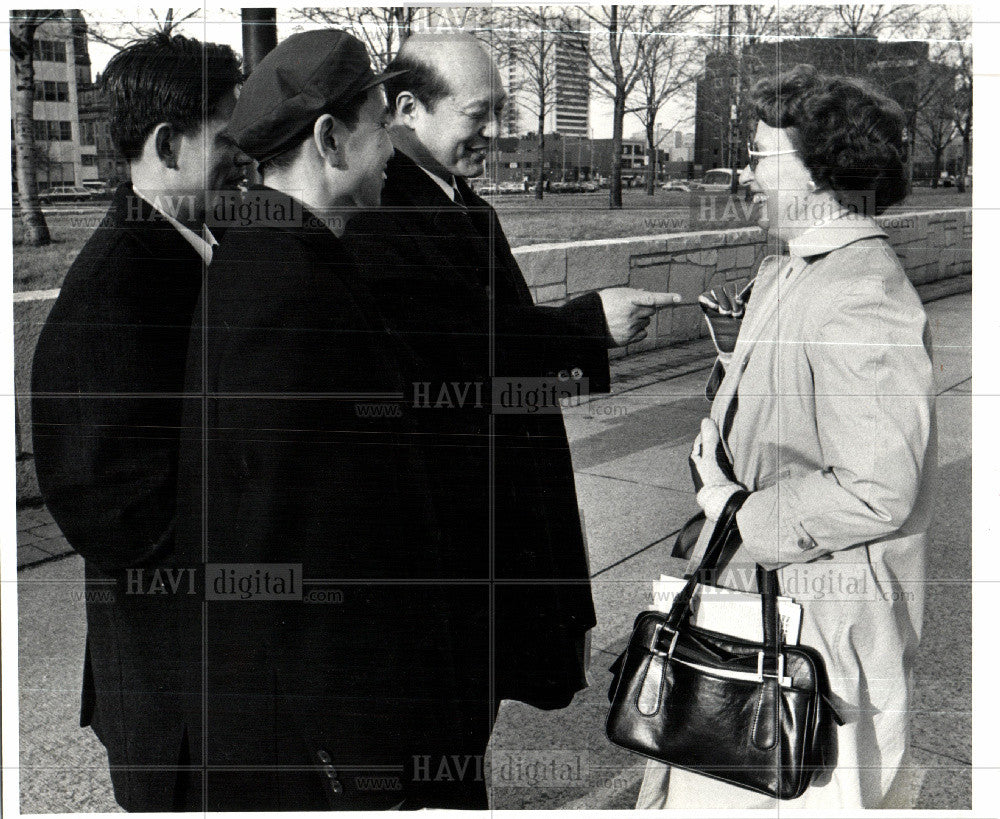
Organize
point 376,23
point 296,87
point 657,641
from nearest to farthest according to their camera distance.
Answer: point 657,641 < point 296,87 < point 376,23

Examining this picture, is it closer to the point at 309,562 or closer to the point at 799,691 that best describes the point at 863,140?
the point at 799,691

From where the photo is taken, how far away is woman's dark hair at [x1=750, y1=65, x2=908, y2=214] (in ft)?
8.09

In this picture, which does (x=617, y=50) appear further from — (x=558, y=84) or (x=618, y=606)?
(x=618, y=606)

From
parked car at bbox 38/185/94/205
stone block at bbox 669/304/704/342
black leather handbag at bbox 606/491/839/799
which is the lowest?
black leather handbag at bbox 606/491/839/799

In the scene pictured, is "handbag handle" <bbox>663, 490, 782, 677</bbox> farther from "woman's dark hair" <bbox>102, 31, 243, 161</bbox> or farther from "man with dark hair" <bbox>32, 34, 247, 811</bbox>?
"woman's dark hair" <bbox>102, 31, 243, 161</bbox>

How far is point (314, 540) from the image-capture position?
273cm

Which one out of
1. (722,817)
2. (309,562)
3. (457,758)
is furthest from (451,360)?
(722,817)

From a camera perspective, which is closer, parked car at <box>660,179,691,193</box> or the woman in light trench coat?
the woman in light trench coat

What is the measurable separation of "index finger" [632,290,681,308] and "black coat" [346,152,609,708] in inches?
4.3

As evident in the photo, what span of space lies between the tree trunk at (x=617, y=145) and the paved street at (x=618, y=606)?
442mm

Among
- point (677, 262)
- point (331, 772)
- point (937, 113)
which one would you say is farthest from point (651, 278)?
point (331, 772)

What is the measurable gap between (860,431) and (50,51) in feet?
7.26

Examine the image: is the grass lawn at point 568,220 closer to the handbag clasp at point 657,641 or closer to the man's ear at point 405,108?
the man's ear at point 405,108

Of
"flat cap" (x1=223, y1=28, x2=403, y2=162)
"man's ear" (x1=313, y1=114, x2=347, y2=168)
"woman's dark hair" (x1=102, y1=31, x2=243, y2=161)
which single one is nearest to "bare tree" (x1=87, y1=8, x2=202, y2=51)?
"woman's dark hair" (x1=102, y1=31, x2=243, y2=161)
